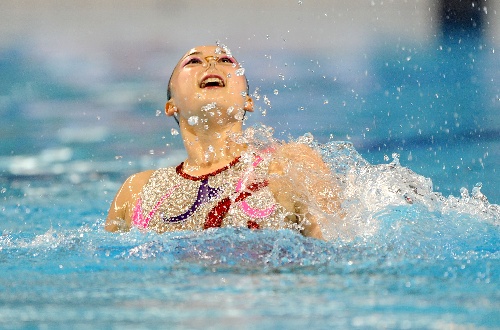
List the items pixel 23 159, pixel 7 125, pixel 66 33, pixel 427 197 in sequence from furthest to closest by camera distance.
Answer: pixel 66 33 → pixel 7 125 → pixel 23 159 → pixel 427 197

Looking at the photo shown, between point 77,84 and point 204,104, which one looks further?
point 77,84

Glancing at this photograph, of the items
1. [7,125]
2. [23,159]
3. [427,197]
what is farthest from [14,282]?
[7,125]

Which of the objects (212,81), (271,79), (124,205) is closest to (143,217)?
(124,205)

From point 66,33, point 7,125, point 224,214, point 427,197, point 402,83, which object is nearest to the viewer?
point 224,214

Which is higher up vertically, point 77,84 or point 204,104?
point 77,84

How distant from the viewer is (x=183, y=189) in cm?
259

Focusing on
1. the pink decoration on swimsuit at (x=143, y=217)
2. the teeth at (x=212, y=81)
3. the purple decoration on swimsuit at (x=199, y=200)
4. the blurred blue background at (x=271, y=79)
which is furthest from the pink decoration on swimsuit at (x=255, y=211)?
the blurred blue background at (x=271, y=79)

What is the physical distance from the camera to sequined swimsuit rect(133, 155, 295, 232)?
8.10 feet

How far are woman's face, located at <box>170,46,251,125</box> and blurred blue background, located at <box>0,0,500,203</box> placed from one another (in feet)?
5.75

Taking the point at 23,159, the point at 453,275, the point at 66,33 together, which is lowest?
the point at 453,275

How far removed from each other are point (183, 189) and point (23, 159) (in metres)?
2.43

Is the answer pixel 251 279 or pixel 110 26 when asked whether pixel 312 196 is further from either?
pixel 110 26

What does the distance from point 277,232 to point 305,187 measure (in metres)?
0.20

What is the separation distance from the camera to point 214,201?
252cm
